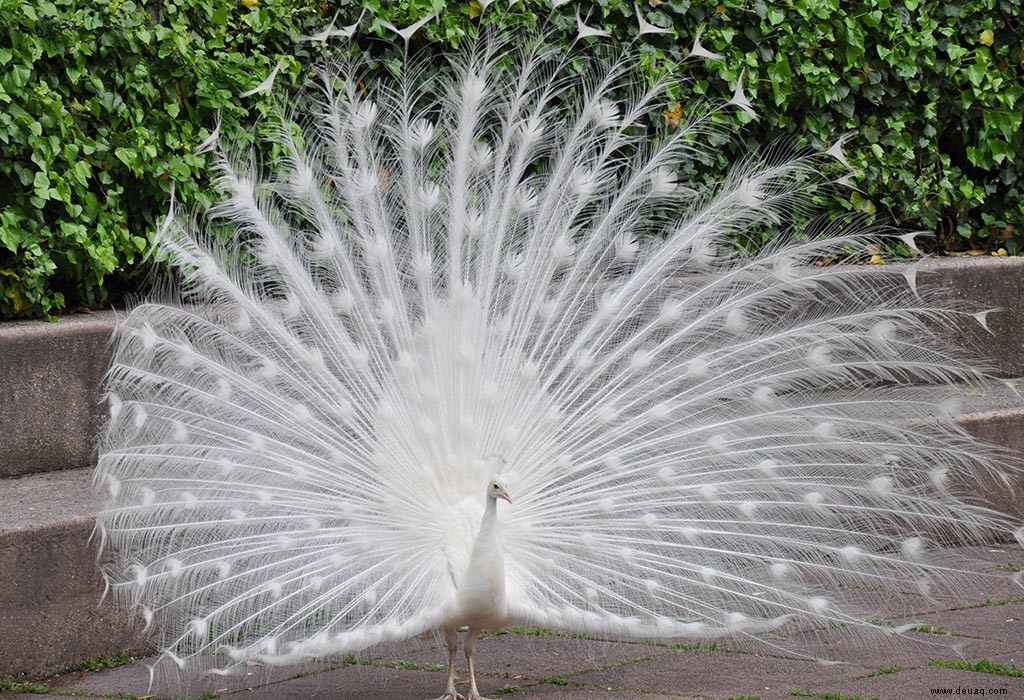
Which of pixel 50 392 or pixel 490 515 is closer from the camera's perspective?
pixel 490 515

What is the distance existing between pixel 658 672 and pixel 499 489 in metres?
1.05

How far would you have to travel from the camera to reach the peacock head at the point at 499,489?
402cm

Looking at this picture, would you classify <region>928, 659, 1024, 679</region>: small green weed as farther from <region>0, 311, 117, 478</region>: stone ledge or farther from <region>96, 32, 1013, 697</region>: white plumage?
<region>0, 311, 117, 478</region>: stone ledge

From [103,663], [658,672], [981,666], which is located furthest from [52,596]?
[981,666]

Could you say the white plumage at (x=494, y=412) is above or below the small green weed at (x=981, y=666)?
above

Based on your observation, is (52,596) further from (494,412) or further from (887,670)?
(887,670)

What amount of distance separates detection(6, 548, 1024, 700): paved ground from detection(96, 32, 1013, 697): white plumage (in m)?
0.21

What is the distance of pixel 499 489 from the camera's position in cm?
403

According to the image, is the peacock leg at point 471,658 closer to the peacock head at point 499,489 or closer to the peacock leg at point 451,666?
the peacock leg at point 451,666

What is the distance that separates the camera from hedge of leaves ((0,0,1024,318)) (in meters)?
5.63

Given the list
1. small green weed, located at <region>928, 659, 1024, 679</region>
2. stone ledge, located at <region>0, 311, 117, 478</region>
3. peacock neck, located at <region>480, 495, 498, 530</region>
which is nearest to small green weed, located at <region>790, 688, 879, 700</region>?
small green weed, located at <region>928, 659, 1024, 679</region>

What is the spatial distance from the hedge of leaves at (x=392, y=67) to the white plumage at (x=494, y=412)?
98 cm

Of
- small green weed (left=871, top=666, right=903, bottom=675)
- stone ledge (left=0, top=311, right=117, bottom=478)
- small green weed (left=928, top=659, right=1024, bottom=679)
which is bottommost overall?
small green weed (left=871, top=666, right=903, bottom=675)

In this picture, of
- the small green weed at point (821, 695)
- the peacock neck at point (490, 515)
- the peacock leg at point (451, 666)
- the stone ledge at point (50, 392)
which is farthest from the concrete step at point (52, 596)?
the small green weed at point (821, 695)
